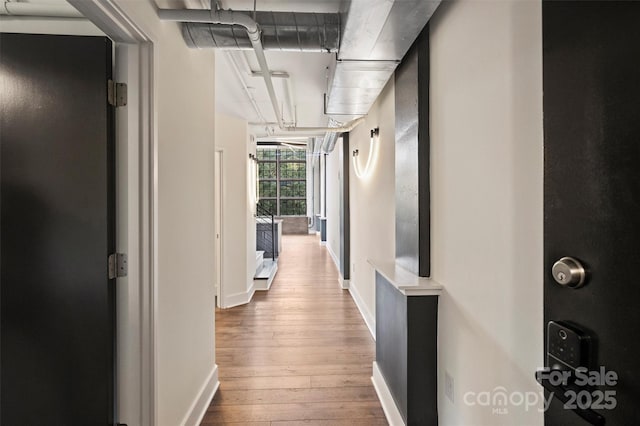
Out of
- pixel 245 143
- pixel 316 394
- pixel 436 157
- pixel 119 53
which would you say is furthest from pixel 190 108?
pixel 245 143

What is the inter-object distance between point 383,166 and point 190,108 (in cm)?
182

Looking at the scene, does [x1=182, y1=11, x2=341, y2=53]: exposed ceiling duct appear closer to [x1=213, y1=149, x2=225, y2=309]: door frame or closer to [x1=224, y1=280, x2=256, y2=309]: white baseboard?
[x1=213, y1=149, x2=225, y2=309]: door frame

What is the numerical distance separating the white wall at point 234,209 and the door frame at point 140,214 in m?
2.90

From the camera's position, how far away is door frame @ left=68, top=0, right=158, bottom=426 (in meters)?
1.47

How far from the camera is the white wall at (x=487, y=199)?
1.06 m

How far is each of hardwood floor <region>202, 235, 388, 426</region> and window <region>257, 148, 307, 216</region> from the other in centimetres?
973

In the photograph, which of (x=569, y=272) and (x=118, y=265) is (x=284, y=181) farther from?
(x=569, y=272)

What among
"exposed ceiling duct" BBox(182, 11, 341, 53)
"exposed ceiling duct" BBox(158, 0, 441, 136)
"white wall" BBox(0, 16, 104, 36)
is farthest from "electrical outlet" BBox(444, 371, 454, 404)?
"white wall" BBox(0, 16, 104, 36)

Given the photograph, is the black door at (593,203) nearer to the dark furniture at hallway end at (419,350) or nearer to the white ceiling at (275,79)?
the dark furniture at hallway end at (419,350)

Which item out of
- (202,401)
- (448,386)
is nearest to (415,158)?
(448,386)

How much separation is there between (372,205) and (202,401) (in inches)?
97.4

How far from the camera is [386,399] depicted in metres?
2.16

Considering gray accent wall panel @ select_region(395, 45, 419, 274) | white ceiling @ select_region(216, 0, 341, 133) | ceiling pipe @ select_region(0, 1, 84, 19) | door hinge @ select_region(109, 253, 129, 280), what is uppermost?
white ceiling @ select_region(216, 0, 341, 133)

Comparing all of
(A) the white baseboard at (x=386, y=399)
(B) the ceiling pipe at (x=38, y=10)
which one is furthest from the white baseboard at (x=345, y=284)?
(B) the ceiling pipe at (x=38, y=10)
